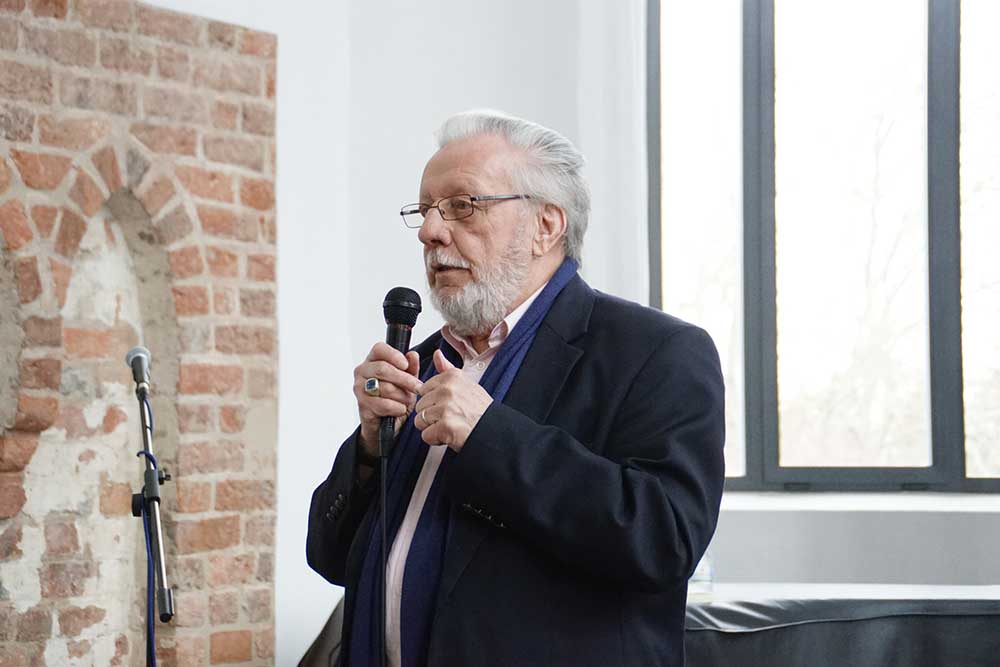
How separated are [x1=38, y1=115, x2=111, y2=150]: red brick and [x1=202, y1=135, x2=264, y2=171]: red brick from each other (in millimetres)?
316

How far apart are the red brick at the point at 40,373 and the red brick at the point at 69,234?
0.28 m

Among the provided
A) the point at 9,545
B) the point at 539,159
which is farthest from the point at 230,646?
the point at 539,159

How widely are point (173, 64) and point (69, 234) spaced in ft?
1.94

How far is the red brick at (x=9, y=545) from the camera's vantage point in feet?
9.43

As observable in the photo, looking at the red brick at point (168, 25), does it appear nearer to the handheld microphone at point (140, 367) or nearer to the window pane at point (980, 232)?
the handheld microphone at point (140, 367)

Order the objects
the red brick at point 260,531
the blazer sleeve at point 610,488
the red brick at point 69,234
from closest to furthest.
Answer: the blazer sleeve at point 610,488 → the red brick at point 69,234 → the red brick at point 260,531

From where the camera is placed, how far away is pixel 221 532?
130 inches

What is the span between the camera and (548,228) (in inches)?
78.8

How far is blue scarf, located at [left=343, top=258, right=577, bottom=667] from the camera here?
171 centimetres

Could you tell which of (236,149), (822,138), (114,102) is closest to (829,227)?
(822,138)

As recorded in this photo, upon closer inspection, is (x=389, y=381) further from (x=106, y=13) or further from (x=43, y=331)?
(x=106, y=13)

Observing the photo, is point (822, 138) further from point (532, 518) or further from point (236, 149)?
point (532, 518)

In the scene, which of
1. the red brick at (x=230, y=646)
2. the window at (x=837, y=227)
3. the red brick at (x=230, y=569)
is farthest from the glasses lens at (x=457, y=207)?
the window at (x=837, y=227)

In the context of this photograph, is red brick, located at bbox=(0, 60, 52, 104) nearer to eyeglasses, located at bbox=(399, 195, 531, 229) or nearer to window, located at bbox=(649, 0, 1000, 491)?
eyeglasses, located at bbox=(399, 195, 531, 229)
